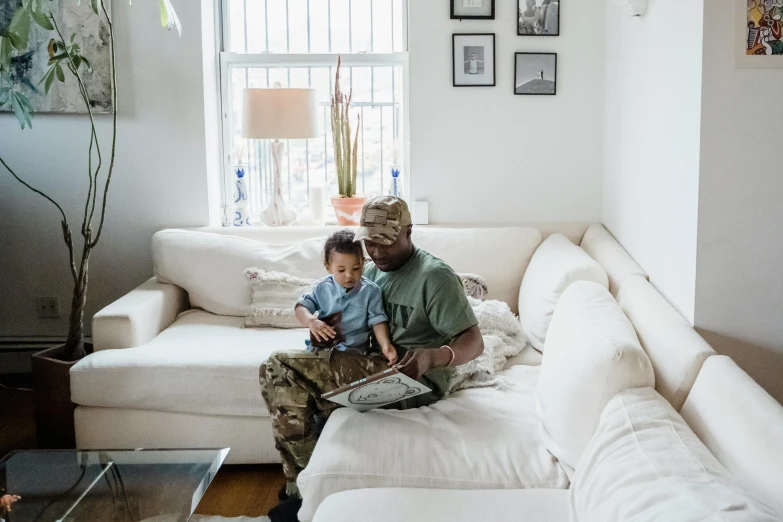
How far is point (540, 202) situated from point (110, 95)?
2071 mm

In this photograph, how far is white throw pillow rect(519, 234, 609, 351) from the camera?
286 cm

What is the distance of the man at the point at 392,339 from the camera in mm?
2250

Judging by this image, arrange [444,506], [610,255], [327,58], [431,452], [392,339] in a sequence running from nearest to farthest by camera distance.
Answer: [444,506] → [431,452] → [392,339] → [610,255] → [327,58]

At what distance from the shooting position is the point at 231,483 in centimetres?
284

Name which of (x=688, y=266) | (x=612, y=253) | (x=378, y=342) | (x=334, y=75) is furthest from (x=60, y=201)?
(x=688, y=266)

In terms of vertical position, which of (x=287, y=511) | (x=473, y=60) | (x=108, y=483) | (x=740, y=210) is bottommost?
Answer: (x=287, y=511)

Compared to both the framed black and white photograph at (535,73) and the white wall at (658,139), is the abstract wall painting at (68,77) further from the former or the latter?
the white wall at (658,139)

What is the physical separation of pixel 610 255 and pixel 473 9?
53.9 inches

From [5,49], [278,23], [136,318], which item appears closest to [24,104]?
[5,49]

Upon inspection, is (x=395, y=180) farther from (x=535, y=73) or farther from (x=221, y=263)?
(x=221, y=263)

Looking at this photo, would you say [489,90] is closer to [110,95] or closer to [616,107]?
[616,107]

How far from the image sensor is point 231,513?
261 centimetres

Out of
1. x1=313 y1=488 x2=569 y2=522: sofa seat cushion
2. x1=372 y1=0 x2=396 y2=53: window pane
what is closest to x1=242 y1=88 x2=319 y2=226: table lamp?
Result: x1=372 y1=0 x2=396 y2=53: window pane

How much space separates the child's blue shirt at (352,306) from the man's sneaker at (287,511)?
18.4 inches
